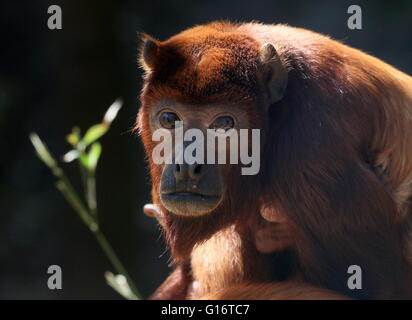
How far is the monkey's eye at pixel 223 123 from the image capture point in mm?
5527

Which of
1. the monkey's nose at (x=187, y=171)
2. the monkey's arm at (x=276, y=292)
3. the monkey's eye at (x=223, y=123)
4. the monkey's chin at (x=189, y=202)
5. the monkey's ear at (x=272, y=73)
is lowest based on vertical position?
the monkey's arm at (x=276, y=292)

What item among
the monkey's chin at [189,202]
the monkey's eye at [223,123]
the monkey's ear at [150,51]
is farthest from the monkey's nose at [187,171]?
the monkey's ear at [150,51]

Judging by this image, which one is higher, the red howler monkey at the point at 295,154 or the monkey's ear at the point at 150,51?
the monkey's ear at the point at 150,51

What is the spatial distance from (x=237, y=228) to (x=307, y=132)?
4.45 ft

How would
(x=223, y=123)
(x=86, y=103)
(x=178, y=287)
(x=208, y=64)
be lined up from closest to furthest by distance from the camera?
(x=208, y=64), (x=223, y=123), (x=178, y=287), (x=86, y=103)

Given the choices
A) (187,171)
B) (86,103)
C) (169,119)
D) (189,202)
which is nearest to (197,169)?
(187,171)

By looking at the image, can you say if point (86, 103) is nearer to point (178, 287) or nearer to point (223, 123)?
point (178, 287)

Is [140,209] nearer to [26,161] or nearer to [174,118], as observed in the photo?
[26,161]

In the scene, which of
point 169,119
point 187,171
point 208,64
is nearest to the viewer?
point 187,171

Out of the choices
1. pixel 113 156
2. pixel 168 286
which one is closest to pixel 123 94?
pixel 113 156

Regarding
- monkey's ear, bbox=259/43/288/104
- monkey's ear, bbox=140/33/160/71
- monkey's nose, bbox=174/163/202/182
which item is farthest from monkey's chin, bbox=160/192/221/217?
monkey's ear, bbox=140/33/160/71

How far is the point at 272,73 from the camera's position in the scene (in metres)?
5.45

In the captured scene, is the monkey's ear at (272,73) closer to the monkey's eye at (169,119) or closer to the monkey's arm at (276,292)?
the monkey's eye at (169,119)

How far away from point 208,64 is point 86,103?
26.0ft
